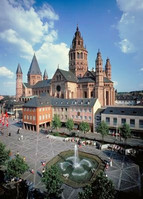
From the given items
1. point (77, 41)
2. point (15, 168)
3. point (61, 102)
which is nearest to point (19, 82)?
point (77, 41)

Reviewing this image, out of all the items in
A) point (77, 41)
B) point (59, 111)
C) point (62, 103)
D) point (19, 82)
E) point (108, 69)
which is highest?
point (77, 41)

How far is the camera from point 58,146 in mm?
30562

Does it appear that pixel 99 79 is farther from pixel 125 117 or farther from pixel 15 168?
pixel 15 168

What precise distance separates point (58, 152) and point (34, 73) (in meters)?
88.1

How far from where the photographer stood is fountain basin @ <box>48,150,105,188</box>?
18047mm

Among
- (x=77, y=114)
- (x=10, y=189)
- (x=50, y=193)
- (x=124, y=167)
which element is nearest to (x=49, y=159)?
(x=10, y=189)

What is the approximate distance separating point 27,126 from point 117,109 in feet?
113

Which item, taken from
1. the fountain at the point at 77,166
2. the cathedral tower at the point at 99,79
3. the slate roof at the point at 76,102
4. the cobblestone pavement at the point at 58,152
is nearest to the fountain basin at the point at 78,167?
the fountain at the point at 77,166

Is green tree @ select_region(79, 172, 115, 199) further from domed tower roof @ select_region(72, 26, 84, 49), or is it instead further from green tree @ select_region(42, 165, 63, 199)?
domed tower roof @ select_region(72, 26, 84, 49)

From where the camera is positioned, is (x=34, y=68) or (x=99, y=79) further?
(x=34, y=68)

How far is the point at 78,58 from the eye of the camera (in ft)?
271

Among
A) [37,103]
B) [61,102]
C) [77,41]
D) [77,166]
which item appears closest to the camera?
[77,166]

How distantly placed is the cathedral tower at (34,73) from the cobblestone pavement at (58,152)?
7401 cm

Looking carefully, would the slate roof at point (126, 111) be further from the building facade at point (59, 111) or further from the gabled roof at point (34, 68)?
the gabled roof at point (34, 68)
